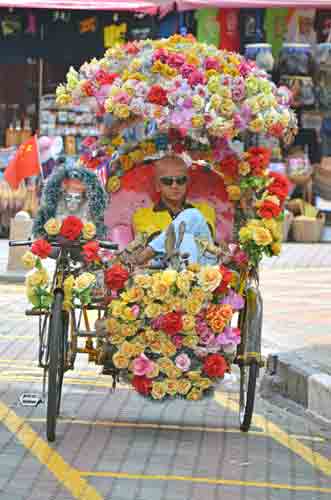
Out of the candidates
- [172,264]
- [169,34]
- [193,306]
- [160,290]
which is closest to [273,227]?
[172,264]

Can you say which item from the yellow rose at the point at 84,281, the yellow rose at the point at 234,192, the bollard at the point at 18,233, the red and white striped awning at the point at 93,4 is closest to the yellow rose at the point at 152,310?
the yellow rose at the point at 84,281

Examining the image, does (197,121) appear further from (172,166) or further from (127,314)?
(127,314)

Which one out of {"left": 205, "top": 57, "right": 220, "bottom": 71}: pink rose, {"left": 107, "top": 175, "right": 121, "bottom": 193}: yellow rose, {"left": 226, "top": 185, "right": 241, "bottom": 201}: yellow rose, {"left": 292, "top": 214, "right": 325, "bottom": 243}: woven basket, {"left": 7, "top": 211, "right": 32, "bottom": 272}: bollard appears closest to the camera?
{"left": 205, "top": 57, "right": 220, "bottom": 71}: pink rose

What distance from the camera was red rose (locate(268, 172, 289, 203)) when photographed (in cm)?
883

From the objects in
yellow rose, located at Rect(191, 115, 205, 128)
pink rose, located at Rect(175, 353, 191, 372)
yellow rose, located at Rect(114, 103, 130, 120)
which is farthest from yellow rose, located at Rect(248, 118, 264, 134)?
pink rose, located at Rect(175, 353, 191, 372)

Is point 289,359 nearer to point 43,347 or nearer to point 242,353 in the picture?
point 242,353

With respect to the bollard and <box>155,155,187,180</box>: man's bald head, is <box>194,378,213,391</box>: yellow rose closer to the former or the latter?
<box>155,155,187,180</box>: man's bald head

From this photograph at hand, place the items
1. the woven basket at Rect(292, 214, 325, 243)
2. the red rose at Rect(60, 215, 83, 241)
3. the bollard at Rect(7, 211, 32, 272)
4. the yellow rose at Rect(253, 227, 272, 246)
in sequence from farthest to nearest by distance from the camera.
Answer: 1. the woven basket at Rect(292, 214, 325, 243)
2. the bollard at Rect(7, 211, 32, 272)
3. the yellow rose at Rect(253, 227, 272, 246)
4. the red rose at Rect(60, 215, 83, 241)

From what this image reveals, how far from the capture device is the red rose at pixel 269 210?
8.74 metres

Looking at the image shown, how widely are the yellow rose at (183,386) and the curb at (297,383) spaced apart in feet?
3.45

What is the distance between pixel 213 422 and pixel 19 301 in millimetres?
6358

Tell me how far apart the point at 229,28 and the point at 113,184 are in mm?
12133

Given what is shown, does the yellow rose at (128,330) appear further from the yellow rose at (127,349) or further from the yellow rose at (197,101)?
the yellow rose at (197,101)

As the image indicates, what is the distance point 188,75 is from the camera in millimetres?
8555
